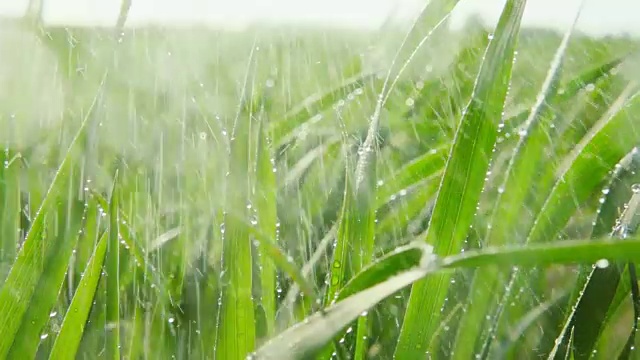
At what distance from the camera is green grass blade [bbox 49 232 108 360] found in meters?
0.29

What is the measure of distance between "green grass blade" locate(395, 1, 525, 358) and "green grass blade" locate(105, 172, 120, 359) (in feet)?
0.49

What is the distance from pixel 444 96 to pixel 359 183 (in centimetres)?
40

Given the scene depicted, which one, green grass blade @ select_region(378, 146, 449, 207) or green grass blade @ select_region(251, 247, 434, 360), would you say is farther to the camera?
green grass blade @ select_region(378, 146, 449, 207)

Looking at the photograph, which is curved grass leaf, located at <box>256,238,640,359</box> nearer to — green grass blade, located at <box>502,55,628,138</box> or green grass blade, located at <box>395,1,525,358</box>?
green grass blade, located at <box>395,1,525,358</box>


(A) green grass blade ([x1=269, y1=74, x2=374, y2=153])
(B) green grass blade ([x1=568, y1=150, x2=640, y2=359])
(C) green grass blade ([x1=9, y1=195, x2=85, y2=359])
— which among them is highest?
(A) green grass blade ([x1=269, y1=74, x2=374, y2=153])

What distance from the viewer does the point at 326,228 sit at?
0.48 meters

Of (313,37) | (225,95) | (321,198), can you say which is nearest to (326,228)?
(321,198)

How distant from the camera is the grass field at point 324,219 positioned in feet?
0.95

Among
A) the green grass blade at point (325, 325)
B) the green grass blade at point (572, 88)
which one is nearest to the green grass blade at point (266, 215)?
the green grass blade at point (325, 325)

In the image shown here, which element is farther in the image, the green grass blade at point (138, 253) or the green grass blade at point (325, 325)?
the green grass blade at point (138, 253)

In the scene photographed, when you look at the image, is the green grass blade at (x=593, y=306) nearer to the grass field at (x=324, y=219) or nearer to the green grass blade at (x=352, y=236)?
the grass field at (x=324, y=219)

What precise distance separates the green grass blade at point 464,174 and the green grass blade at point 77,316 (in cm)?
15

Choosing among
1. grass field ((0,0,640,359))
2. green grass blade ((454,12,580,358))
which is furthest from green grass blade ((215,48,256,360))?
green grass blade ((454,12,580,358))

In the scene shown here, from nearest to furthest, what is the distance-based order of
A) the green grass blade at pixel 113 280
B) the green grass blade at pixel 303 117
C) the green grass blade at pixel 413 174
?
the green grass blade at pixel 113 280
the green grass blade at pixel 413 174
the green grass blade at pixel 303 117
